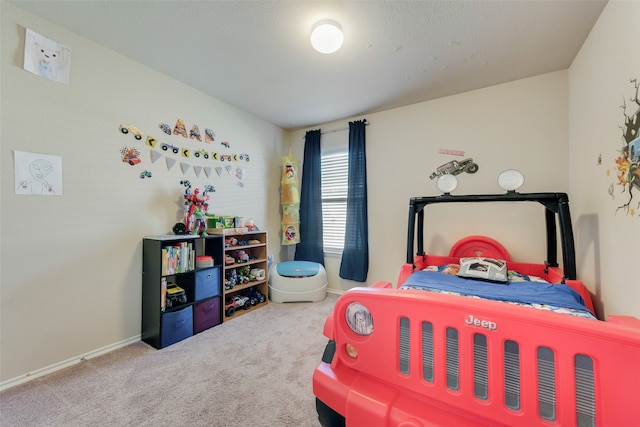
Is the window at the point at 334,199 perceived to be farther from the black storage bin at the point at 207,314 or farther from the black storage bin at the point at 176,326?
the black storage bin at the point at 176,326

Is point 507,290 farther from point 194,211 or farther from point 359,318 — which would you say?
point 194,211

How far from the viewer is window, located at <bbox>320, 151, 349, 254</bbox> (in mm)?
3455

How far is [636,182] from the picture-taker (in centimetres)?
127

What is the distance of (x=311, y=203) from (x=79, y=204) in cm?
243

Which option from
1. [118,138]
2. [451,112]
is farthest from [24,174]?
[451,112]

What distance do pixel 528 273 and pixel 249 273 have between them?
2810mm

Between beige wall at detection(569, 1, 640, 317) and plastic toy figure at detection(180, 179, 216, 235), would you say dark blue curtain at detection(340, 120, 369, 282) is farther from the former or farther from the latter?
beige wall at detection(569, 1, 640, 317)

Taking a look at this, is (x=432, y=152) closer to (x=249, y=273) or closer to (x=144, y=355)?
(x=249, y=273)

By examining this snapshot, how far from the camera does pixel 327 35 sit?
1.69 m

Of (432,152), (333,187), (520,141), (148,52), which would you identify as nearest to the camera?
(148,52)

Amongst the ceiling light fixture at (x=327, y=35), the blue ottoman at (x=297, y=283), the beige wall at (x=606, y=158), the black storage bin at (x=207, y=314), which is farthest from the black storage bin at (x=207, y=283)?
the beige wall at (x=606, y=158)

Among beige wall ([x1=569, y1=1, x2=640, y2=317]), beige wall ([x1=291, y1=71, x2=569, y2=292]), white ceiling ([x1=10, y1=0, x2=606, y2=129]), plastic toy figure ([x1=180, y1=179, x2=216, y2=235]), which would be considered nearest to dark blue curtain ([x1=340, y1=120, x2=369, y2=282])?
beige wall ([x1=291, y1=71, x2=569, y2=292])

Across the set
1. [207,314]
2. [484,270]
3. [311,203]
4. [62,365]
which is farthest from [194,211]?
[484,270]

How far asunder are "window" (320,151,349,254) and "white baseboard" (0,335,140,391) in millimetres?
2347
